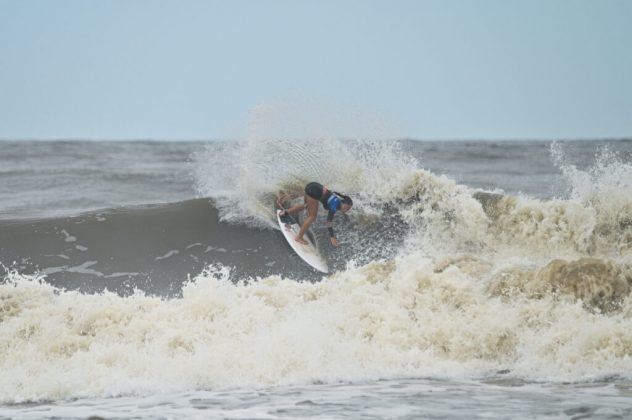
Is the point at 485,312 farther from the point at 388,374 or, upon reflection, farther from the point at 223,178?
the point at 223,178

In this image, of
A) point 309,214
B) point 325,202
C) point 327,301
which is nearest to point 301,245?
point 309,214

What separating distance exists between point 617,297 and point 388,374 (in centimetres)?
303

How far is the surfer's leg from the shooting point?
12297 mm

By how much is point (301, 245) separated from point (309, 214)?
577 mm

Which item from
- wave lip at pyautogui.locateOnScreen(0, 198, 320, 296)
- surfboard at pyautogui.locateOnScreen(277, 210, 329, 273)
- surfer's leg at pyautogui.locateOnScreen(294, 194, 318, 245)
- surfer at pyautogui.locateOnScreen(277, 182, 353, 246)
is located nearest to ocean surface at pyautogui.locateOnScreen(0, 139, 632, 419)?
wave lip at pyautogui.locateOnScreen(0, 198, 320, 296)

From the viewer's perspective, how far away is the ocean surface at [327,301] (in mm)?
8117

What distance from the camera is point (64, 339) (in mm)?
9680

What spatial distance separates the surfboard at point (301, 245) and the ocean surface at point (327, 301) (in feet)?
0.51

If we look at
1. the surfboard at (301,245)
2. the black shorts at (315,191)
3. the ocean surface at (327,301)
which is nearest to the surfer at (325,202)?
the black shorts at (315,191)

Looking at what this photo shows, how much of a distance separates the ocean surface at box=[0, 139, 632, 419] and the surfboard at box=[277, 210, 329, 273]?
155 mm

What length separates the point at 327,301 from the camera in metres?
10.6

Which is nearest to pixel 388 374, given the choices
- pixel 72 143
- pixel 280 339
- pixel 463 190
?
pixel 280 339

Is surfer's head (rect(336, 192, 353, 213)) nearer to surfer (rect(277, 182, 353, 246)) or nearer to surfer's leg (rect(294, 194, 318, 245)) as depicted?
surfer (rect(277, 182, 353, 246))

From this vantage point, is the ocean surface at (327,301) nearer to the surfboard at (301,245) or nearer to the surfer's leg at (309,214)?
the surfboard at (301,245)
